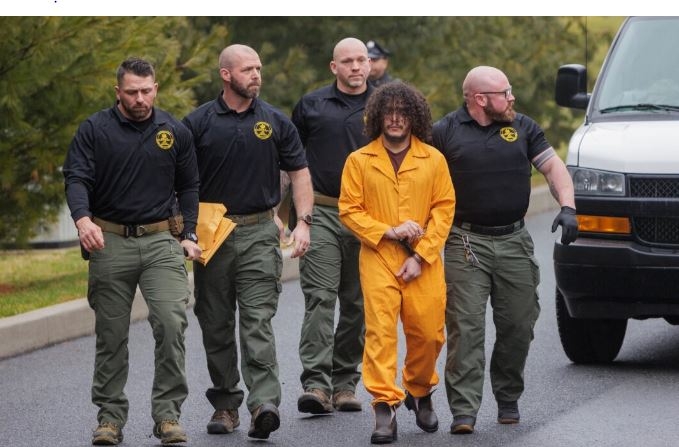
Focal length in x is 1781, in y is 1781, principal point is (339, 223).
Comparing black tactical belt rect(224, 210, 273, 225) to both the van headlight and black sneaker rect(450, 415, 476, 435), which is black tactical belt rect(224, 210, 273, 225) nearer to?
black sneaker rect(450, 415, 476, 435)

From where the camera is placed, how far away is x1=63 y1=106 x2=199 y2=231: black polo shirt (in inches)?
329

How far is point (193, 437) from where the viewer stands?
8570mm

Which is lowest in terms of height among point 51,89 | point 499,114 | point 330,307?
point 330,307

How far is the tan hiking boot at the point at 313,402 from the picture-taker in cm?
899

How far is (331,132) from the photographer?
938 centimetres

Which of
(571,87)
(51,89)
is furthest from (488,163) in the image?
(51,89)

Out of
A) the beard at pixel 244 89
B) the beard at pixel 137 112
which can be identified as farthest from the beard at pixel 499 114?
the beard at pixel 137 112

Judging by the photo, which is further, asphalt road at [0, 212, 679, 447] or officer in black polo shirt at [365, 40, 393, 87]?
officer in black polo shirt at [365, 40, 393, 87]

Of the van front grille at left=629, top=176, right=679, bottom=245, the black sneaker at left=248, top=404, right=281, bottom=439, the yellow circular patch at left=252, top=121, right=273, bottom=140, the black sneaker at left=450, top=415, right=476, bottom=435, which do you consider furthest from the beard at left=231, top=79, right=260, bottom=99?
the van front grille at left=629, top=176, right=679, bottom=245

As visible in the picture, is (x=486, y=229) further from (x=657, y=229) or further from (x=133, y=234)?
(x=133, y=234)

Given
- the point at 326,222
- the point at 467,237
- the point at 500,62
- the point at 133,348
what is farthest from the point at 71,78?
the point at 500,62

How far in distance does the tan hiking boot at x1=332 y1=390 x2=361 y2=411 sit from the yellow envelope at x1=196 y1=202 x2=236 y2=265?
1156 mm

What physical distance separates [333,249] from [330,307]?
309 mm

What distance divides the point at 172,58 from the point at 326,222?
196 inches
